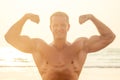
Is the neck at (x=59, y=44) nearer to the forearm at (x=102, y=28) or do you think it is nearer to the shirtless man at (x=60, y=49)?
the shirtless man at (x=60, y=49)

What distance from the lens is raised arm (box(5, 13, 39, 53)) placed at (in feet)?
4.36

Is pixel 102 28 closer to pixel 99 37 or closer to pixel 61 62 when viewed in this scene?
pixel 99 37

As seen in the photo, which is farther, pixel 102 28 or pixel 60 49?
pixel 60 49

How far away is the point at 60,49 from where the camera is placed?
1.46 m

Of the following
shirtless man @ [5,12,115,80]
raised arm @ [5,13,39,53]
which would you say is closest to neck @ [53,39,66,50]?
shirtless man @ [5,12,115,80]

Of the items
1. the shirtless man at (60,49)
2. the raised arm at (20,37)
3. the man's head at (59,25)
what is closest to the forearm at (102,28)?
the shirtless man at (60,49)

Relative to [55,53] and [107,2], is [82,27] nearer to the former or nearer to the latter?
[107,2]

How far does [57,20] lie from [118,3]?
1156 millimetres

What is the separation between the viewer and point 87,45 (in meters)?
1.45

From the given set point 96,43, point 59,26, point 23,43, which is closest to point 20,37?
point 23,43

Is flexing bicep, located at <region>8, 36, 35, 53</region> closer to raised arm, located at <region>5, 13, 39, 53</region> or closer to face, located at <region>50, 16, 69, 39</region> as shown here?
raised arm, located at <region>5, 13, 39, 53</region>

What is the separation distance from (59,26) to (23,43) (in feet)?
0.64

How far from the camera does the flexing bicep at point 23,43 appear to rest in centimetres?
138


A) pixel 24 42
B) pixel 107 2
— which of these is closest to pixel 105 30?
pixel 24 42
